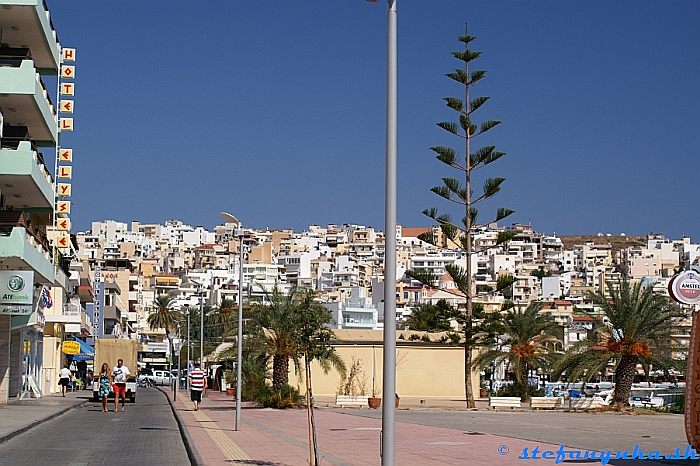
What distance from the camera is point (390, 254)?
10273 mm

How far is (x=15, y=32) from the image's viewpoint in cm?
3519

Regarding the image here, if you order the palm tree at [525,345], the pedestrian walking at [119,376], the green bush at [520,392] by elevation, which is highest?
the palm tree at [525,345]

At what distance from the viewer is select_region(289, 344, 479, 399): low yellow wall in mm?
47656

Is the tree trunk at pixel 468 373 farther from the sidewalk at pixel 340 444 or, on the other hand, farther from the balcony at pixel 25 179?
the balcony at pixel 25 179

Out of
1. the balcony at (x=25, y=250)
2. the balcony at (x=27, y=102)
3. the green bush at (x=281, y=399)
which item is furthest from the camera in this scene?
the green bush at (x=281, y=399)

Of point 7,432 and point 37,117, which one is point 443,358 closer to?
point 37,117

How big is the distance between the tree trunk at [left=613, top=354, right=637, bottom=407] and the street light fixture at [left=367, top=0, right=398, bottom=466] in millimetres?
27324

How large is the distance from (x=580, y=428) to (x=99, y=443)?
1251 cm

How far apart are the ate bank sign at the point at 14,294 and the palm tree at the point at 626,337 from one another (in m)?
20.2

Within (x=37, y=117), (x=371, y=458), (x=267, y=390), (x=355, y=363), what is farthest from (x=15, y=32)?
(x=371, y=458)

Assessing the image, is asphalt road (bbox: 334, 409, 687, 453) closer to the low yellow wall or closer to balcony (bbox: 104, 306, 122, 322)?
the low yellow wall

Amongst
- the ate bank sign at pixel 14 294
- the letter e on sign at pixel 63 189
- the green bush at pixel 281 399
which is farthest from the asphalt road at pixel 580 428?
the letter e on sign at pixel 63 189

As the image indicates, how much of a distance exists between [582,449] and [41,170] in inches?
1049

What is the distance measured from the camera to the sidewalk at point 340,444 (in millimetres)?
15734
